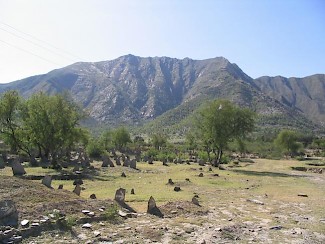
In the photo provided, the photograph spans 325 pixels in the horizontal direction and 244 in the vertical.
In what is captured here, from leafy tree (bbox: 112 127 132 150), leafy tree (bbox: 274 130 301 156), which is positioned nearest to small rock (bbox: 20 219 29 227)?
leafy tree (bbox: 112 127 132 150)

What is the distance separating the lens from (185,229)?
57.9 ft

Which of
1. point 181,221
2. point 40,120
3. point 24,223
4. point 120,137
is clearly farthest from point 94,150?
point 24,223

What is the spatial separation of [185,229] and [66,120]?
35352mm

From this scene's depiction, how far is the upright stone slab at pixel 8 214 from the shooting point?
15.5 metres

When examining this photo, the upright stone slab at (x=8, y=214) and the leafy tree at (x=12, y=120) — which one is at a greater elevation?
the leafy tree at (x=12, y=120)

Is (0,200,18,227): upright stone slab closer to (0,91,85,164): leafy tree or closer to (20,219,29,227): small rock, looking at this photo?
(20,219,29,227): small rock

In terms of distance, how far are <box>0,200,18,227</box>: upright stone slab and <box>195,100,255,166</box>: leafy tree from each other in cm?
4683

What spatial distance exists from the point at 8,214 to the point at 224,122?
47.9 metres

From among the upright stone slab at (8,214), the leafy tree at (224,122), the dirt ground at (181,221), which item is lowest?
the dirt ground at (181,221)

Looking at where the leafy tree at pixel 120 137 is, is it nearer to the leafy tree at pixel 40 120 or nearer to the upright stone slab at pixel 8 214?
the leafy tree at pixel 40 120

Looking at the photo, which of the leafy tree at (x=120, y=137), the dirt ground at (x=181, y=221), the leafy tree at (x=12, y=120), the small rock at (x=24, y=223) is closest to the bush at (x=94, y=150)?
the leafy tree at (x=12, y=120)

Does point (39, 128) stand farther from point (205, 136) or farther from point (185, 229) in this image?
point (185, 229)

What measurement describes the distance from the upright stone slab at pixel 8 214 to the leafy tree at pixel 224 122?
4683 centimetres

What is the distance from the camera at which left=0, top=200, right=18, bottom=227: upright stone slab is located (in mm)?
Result: 15531
